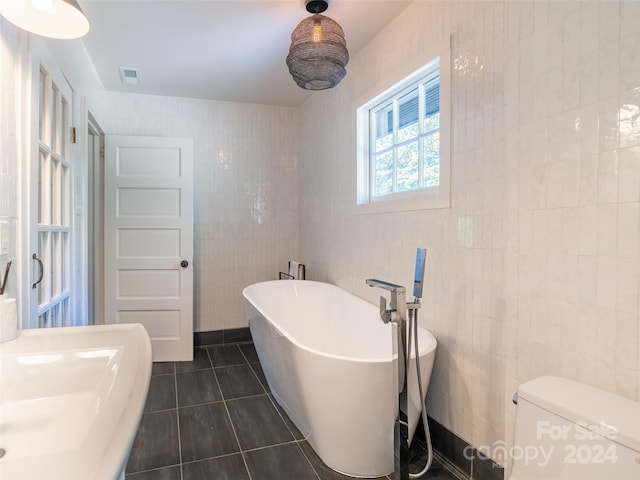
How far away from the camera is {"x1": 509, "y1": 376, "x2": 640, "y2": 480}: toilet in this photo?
0.87m

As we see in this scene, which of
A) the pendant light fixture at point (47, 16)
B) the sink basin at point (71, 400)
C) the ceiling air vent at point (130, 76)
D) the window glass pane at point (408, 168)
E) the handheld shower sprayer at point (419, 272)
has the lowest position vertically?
the sink basin at point (71, 400)

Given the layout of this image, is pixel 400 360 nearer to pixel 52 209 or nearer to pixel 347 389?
pixel 347 389

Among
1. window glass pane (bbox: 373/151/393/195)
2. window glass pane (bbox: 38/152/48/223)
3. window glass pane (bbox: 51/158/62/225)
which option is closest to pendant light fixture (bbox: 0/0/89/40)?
window glass pane (bbox: 38/152/48/223)

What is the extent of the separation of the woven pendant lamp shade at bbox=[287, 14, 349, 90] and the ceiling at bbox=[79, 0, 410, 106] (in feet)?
0.57

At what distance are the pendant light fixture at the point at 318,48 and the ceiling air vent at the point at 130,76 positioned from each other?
165 cm

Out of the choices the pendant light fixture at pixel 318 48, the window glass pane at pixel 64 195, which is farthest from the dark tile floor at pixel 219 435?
the pendant light fixture at pixel 318 48

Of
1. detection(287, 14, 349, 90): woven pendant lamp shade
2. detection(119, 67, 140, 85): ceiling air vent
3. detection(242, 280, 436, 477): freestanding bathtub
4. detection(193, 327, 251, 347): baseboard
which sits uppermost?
detection(119, 67, 140, 85): ceiling air vent

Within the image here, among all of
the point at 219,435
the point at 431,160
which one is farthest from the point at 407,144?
the point at 219,435

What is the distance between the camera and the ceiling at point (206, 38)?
2.13 meters

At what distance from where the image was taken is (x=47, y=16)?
49.0 inches

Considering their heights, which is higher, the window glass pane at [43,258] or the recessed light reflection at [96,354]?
the window glass pane at [43,258]

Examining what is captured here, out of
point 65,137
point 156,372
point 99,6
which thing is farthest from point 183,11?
point 156,372

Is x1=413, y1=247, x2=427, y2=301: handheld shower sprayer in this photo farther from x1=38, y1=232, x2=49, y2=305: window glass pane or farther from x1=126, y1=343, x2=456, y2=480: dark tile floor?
x1=38, y1=232, x2=49, y2=305: window glass pane

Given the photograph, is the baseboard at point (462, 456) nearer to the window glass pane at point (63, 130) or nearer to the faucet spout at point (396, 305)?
the faucet spout at point (396, 305)
